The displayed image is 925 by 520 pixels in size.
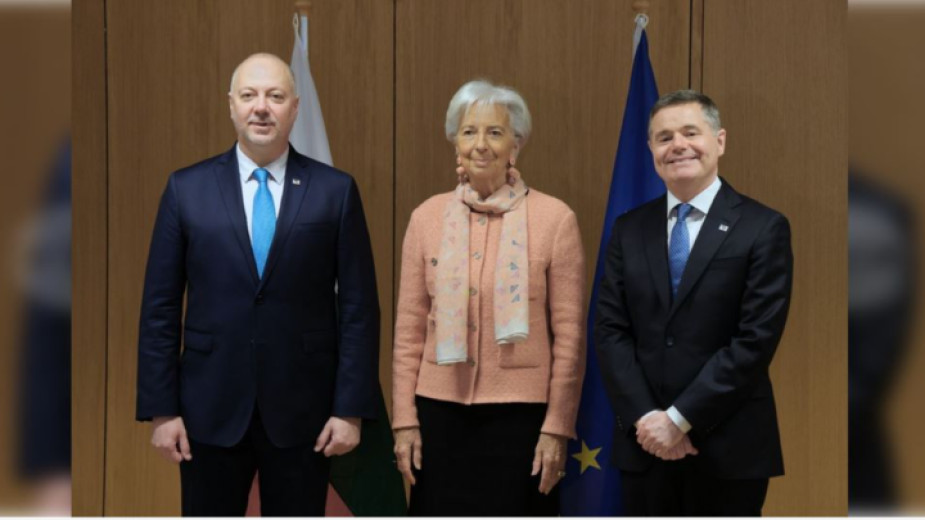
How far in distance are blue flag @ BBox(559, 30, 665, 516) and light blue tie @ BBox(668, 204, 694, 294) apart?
488mm

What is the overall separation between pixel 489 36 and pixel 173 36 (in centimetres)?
122

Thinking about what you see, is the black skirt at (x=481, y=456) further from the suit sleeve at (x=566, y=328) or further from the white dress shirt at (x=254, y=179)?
the white dress shirt at (x=254, y=179)

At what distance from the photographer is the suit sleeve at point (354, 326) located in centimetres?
292

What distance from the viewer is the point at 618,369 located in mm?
2852

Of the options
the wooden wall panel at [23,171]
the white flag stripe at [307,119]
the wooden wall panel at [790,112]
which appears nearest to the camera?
the wooden wall panel at [23,171]

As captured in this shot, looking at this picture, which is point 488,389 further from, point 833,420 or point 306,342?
point 833,420

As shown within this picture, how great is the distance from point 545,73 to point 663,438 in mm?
1701

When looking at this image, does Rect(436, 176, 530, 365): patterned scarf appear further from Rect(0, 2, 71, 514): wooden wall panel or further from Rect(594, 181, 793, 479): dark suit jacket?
Rect(0, 2, 71, 514): wooden wall panel

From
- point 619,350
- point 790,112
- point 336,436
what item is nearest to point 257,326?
point 336,436

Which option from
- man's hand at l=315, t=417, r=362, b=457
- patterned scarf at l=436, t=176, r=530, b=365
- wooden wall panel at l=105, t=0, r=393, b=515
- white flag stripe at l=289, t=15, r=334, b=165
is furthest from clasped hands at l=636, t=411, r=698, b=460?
white flag stripe at l=289, t=15, r=334, b=165

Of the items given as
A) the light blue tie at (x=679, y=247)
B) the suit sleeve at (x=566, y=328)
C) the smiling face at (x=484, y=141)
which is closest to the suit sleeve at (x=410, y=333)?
the smiling face at (x=484, y=141)

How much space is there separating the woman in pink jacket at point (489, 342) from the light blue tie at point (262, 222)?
45 centimetres

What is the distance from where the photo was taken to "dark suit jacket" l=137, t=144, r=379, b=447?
2.88 metres

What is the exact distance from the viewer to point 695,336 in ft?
9.18
